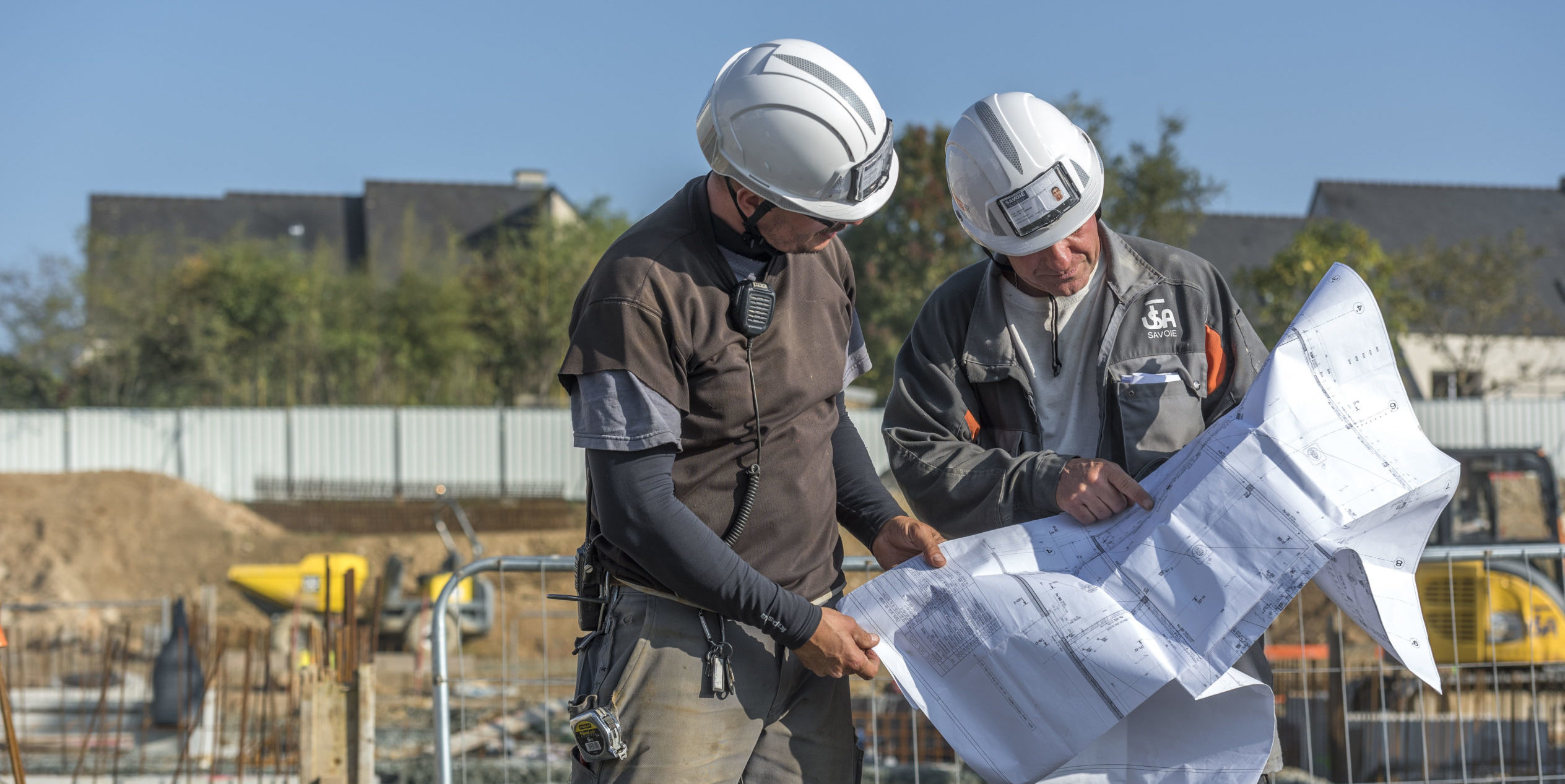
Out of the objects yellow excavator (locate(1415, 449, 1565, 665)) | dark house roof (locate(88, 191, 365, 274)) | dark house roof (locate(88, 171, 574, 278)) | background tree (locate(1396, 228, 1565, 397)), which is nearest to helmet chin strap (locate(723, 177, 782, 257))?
yellow excavator (locate(1415, 449, 1565, 665))

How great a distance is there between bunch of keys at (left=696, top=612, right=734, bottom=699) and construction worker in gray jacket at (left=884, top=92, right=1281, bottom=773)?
1.90ft

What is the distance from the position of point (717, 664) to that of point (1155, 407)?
1.07m

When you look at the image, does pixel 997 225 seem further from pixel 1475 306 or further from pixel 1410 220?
pixel 1410 220

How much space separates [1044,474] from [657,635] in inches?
34.2

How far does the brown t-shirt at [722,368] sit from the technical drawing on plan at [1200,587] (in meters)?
0.22

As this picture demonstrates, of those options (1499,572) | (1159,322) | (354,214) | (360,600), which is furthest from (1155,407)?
(354,214)

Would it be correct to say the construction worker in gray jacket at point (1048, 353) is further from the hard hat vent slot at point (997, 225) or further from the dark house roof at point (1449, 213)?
the dark house roof at point (1449, 213)

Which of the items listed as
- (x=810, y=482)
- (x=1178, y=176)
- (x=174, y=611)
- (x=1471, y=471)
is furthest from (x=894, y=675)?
(x=1178, y=176)

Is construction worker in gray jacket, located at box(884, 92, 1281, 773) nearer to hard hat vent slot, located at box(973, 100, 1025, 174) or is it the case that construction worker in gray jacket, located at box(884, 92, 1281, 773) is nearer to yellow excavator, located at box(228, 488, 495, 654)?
hard hat vent slot, located at box(973, 100, 1025, 174)

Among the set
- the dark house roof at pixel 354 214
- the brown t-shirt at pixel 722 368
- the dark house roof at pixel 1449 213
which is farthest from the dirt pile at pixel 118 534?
the dark house roof at pixel 1449 213

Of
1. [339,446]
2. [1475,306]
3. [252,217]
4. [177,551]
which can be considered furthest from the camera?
[252,217]

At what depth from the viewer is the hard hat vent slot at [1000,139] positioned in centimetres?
249

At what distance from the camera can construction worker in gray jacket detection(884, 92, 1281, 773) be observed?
2.51m

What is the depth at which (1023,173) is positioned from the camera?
98.1 inches
